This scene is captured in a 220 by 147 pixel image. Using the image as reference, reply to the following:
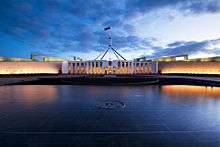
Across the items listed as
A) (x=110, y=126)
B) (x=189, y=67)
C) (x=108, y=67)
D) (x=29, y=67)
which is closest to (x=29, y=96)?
(x=110, y=126)

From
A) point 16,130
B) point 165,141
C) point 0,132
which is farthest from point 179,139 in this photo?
point 0,132

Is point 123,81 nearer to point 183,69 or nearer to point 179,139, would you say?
point 179,139

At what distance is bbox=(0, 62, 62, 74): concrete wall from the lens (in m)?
32.7

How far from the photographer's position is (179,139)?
396 centimetres

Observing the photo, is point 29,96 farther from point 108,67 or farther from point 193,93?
point 108,67

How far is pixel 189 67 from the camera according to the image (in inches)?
1359

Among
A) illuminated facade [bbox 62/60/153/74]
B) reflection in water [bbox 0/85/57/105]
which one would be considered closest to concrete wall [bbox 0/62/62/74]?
illuminated facade [bbox 62/60/153/74]

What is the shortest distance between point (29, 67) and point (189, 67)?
109 ft

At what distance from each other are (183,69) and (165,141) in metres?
34.5

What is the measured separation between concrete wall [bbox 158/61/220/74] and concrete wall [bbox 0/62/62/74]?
23.4 m

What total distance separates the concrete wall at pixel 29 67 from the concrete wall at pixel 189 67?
76.7 feet

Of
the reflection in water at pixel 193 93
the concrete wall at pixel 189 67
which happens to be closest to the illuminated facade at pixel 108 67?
the concrete wall at pixel 189 67

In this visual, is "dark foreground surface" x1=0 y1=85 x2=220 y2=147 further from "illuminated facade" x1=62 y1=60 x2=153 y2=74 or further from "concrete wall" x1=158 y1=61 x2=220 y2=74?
"illuminated facade" x1=62 y1=60 x2=153 y2=74

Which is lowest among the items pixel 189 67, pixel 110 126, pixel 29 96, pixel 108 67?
pixel 110 126
